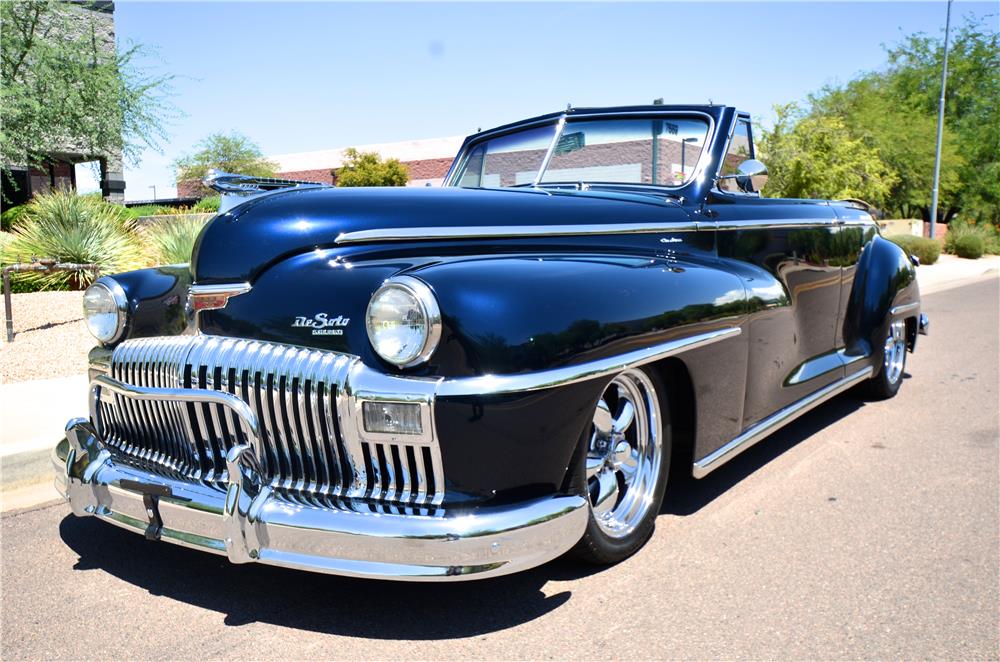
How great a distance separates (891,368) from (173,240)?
24.1 feet

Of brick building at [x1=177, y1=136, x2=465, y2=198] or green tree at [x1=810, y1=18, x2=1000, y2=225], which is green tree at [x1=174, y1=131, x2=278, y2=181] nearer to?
brick building at [x1=177, y1=136, x2=465, y2=198]

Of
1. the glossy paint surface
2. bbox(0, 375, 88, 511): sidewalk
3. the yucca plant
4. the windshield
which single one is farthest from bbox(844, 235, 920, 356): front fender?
the yucca plant

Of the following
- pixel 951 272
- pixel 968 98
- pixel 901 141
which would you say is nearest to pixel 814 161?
pixel 951 272

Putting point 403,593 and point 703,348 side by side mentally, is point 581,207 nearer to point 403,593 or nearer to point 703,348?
point 703,348

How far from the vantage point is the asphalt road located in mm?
2463

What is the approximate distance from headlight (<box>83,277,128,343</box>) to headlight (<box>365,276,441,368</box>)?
1268mm

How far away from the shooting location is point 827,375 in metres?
4.53

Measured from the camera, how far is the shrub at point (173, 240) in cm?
920

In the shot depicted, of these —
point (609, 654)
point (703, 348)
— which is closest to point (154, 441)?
point (609, 654)

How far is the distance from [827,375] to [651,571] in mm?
2076

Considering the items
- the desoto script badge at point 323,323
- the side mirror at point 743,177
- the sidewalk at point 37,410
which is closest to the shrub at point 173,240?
the sidewalk at point 37,410

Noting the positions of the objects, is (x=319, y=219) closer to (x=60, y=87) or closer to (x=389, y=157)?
(x=60, y=87)

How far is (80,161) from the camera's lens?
18812 millimetres

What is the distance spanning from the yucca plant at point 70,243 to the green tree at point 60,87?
2.06 metres
